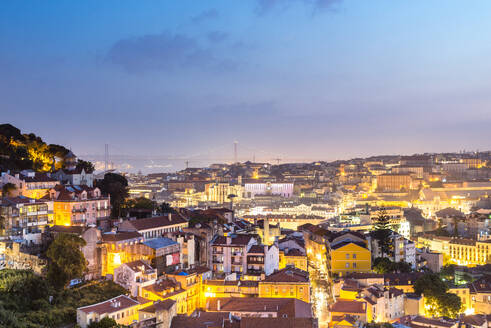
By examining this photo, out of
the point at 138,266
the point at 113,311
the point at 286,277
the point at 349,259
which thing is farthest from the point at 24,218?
the point at 349,259

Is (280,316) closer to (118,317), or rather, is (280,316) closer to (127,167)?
(118,317)

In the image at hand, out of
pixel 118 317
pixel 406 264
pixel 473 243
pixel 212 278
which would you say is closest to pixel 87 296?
pixel 118 317

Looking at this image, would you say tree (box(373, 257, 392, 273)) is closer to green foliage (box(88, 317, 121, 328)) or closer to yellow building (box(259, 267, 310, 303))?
yellow building (box(259, 267, 310, 303))

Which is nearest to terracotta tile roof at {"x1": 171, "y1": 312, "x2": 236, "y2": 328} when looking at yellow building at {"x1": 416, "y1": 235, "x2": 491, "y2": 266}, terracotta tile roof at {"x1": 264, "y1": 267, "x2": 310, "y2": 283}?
terracotta tile roof at {"x1": 264, "y1": 267, "x2": 310, "y2": 283}

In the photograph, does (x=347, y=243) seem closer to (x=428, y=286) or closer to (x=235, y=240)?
(x=428, y=286)

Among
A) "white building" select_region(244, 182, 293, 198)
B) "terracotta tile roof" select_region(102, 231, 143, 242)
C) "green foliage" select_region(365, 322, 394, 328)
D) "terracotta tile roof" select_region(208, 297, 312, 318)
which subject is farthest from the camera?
"white building" select_region(244, 182, 293, 198)

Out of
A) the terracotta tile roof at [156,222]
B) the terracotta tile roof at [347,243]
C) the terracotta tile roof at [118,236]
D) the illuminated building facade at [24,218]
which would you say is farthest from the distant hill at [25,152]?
the terracotta tile roof at [347,243]

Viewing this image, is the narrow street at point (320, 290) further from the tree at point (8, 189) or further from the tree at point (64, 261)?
the tree at point (8, 189)
